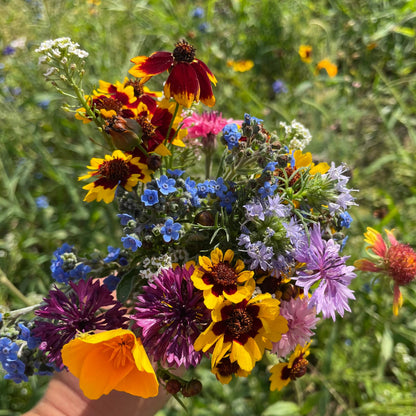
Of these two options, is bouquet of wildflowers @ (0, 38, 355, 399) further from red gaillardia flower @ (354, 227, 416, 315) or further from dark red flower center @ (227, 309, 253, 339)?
red gaillardia flower @ (354, 227, 416, 315)

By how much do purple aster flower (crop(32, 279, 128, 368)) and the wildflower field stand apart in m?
0.23

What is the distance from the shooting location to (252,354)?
0.75 meters

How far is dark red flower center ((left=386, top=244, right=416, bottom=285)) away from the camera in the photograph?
955mm

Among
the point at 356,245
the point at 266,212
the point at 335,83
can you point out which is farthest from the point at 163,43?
the point at 266,212

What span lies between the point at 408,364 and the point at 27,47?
2.83 metres

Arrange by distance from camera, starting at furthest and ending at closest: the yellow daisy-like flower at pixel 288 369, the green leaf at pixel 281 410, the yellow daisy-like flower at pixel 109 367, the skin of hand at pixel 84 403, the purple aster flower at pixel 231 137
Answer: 1. the green leaf at pixel 281 410
2. the skin of hand at pixel 84 403
3. the yellow daisy-like flower at pixel 288 369
4. the purple aster flower at pixel 231 137
5. the yellow daisy-like flower at pixel 109 367

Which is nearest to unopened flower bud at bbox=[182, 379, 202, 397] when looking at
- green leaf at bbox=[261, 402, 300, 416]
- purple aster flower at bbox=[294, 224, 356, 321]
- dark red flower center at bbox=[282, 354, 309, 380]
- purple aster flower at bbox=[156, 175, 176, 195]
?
dark red flower center at bbox=[282, 354, 309, 380]

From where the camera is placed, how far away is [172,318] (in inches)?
29.9

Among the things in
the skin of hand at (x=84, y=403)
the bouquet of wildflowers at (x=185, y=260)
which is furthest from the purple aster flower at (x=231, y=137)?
the skin of hand at (x=84, y=403)

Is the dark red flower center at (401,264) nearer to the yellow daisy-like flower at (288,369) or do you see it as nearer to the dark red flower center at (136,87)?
the yellow daisy-like flower at (288,369)

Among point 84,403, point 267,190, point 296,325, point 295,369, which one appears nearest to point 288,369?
point 295,369

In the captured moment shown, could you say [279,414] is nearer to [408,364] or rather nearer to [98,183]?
[408,364]

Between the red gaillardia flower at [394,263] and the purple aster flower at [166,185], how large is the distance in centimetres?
52

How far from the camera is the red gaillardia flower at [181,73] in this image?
0.82m
